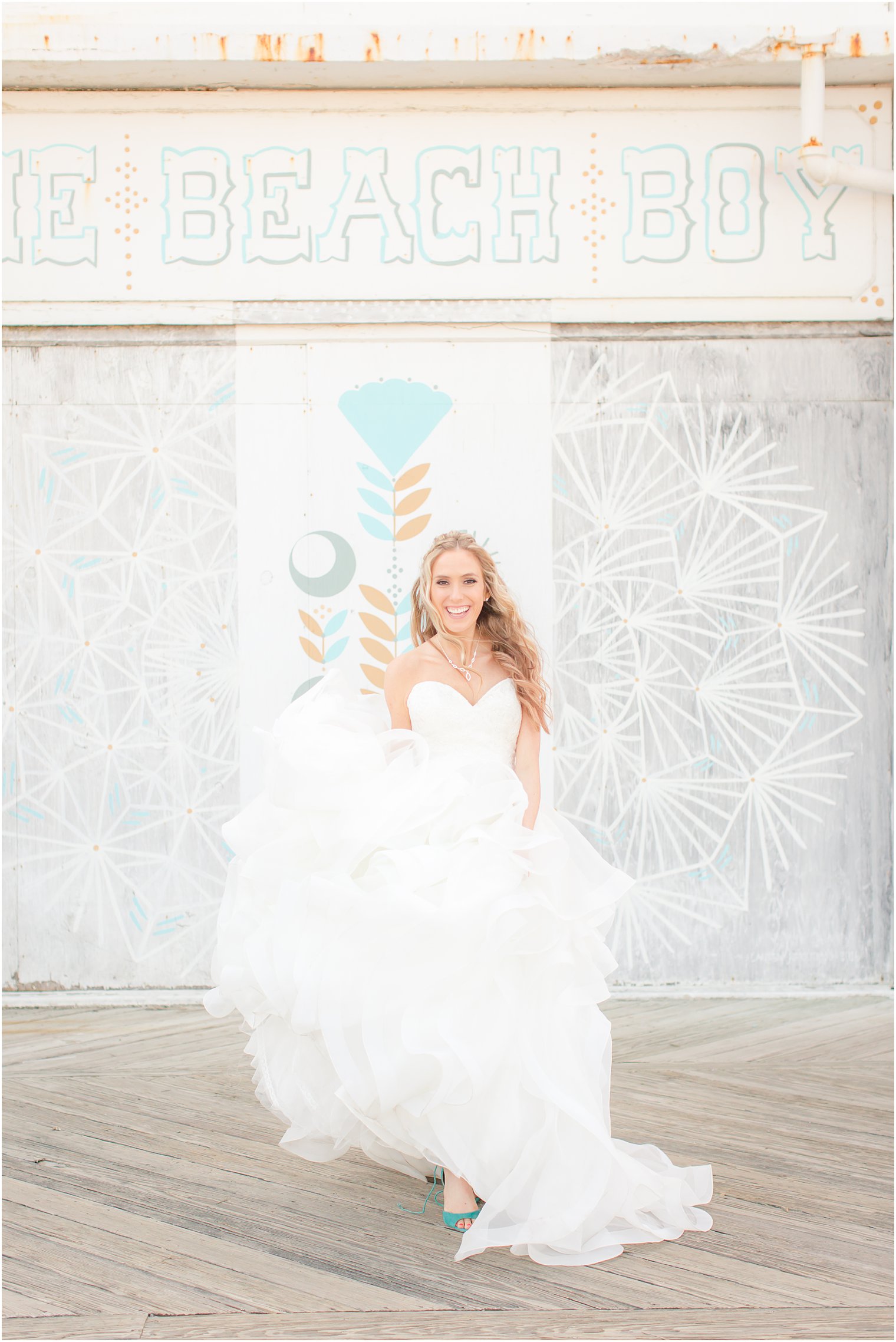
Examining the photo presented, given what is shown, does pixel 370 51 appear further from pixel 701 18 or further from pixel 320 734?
pixel 320 734

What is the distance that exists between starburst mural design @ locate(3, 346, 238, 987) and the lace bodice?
2292mm

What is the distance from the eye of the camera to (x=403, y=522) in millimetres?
5449

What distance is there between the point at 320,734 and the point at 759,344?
346 cm

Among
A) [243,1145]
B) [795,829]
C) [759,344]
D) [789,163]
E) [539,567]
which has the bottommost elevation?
[243,1145]

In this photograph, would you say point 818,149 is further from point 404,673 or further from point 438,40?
point 404,673

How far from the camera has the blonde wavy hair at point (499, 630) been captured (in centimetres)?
347

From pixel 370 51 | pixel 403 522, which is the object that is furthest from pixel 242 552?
pixel 370 51

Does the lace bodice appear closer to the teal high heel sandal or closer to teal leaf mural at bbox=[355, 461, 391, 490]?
the teal high heel sandal

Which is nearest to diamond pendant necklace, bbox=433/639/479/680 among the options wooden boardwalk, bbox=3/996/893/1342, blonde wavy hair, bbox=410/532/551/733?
blonde wavy hair, bbox=410/532/551/733

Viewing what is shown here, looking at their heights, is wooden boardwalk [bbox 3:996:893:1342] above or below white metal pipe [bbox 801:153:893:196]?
below

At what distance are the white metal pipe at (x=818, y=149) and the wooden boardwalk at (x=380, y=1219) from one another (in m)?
3.90

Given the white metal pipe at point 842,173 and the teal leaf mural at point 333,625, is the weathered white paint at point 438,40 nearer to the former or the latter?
the white metal pipe at point 842,173

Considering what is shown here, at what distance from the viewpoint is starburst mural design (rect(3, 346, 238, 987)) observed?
545 cm

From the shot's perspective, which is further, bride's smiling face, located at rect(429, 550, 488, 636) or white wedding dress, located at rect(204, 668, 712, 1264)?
bride's smiling face, located at rect(429, 550, 488, 636)
